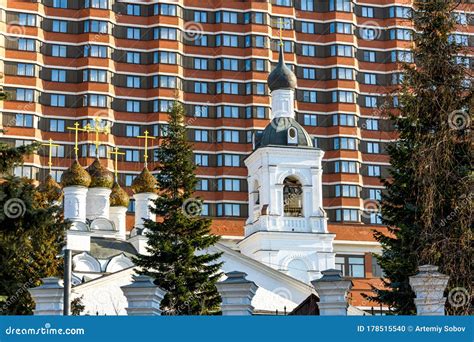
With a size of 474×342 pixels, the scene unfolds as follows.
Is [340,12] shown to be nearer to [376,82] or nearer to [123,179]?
[376,82]

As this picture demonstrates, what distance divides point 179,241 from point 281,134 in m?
21.2

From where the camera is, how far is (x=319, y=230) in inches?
2215

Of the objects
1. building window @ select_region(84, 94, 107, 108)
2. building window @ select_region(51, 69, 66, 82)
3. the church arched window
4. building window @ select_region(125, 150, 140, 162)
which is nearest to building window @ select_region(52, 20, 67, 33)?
building window @ select_region(51, 69, 66, 82)

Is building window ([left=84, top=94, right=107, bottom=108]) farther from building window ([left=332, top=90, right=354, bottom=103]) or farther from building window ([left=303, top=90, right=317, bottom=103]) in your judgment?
building window ([left=332, top=90, right=354, bottom=103])

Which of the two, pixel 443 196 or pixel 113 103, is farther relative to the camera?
pixel 113 103

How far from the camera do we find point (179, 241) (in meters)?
37.3

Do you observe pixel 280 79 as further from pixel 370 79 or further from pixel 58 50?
pixel 370 79

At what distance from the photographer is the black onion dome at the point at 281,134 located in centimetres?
5719

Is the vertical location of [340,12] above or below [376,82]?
above

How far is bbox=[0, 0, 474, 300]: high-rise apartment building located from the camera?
83.6m

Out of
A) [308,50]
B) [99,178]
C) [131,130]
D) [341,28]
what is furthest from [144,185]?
[341,28]
